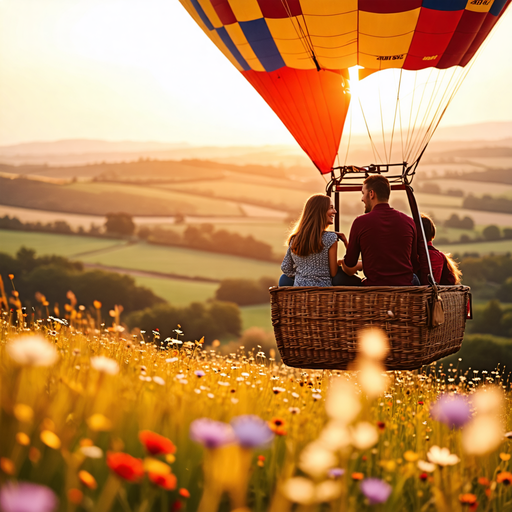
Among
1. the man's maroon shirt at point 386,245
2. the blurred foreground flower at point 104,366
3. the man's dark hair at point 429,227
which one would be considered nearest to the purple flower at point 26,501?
the blurred foreground flower at point 104,366

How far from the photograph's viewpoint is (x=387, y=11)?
563cm

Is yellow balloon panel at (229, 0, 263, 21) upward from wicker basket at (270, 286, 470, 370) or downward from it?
upward

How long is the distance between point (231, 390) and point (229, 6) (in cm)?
464

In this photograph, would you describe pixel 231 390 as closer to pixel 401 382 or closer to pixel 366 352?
pixel 366 352

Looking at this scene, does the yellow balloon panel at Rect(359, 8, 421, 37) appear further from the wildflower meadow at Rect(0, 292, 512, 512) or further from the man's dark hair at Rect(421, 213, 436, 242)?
the wildflower meadow at Rect(0, 292, 512, 512)

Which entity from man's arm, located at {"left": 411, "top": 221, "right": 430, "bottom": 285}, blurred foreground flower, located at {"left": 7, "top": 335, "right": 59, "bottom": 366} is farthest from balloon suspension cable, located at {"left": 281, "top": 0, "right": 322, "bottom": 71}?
blurred foreground flower, located at {"left": 7, "top": 335, "right": 59, "bottom": 366}

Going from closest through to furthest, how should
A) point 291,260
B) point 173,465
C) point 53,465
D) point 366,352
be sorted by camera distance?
point 53,465 → point 173,465 → point 366,352 → point 291,260

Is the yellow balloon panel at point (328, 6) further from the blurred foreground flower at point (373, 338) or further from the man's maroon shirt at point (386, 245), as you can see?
the blurred foreground flower at point (373, 338)

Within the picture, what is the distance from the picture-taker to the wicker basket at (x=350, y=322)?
4434mm

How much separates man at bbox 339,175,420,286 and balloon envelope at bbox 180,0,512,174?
1857mm

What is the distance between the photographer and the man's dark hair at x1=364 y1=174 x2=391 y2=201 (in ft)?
16.2

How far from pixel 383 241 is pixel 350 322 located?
80 cm

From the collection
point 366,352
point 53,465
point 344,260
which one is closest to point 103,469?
point 53,465

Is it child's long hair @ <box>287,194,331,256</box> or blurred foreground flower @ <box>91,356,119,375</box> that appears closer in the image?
blurred foreground flower @ <box>91,356,119,375</box>
